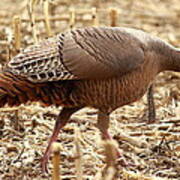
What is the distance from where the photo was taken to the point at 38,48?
385cm

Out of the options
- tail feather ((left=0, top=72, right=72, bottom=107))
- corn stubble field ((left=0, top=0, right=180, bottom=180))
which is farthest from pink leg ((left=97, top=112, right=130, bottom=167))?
tail feather ((left=0, top=72, right=72, bottom=107))

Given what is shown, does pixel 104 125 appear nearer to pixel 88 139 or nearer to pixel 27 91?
pixel 88 139

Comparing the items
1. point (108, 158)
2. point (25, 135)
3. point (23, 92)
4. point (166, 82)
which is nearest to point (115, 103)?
point (23, 92)

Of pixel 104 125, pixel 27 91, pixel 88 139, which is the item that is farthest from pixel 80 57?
pixel 88 139

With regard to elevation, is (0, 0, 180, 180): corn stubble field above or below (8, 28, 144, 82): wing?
below

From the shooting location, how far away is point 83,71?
376cm

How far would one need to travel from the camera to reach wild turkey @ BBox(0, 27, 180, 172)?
3.74 m

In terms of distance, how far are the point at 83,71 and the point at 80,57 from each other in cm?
10

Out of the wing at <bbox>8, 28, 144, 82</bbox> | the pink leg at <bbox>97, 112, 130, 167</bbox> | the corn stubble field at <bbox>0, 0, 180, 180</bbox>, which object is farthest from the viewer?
the pink leg at <bbox>97, 112, 130, 167</bbox>

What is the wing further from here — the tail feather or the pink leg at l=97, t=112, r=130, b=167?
the pink leg at l=97, t=112, r=130, b=167

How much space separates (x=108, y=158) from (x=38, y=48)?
1.48m

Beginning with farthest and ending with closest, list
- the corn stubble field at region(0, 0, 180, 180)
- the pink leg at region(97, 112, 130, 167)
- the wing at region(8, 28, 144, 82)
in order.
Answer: the pink leg at region(97, 112, 130, 167) → the corn stubble field at region(0, 0, 180, 180) → the wing at region(8, 28, 144, 82)

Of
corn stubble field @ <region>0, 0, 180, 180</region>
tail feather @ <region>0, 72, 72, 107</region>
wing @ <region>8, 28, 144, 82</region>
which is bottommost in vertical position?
corn stubble field @ <region>0, 0, 180, 180</region>

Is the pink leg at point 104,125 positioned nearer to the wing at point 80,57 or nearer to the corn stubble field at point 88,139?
the corn stubble field at point 88,139
